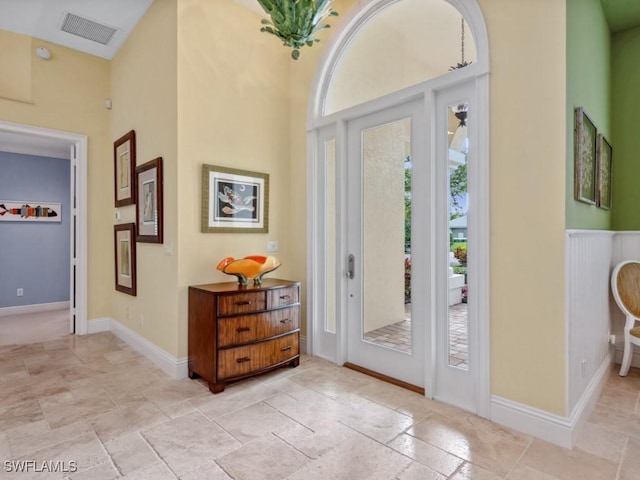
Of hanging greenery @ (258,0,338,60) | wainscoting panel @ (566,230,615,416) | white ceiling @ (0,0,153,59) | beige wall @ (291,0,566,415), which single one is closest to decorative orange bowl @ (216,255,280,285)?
hanging greenery @ (258,0,338,60)

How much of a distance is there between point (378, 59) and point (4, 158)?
597 centimetres

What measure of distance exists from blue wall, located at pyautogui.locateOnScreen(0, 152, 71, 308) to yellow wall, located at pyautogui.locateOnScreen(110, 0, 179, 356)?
2.77 meters

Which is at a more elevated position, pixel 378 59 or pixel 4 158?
pixel 378 59

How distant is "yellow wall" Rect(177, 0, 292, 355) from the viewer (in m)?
3.15

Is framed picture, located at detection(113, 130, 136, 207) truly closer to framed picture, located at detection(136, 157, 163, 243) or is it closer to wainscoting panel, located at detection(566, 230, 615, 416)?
framed picture, located at detection(136, 157, 163, 243)

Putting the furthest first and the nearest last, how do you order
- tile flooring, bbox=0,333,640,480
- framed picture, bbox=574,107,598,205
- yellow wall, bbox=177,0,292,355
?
yellow wall, bbox=177,0,292,355
framed picture, bbox=574,107,598,205
tile flooring, bbox=0,333,640,480

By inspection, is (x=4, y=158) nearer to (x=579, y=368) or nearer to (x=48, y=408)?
(x=48, y=408)

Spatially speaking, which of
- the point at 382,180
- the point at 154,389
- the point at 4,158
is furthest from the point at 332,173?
the point at 4,158

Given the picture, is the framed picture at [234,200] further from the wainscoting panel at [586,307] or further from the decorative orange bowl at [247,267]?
the wainscoting panel at [586,307]

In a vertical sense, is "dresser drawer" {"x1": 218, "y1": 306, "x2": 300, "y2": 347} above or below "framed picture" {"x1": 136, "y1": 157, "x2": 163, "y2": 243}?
below

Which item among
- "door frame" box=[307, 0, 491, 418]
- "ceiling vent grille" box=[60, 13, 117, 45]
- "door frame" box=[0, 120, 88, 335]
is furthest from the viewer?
"door frame" box=[0, 120, 88, 335]

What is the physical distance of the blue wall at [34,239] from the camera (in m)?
5.66

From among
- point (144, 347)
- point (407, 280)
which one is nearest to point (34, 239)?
point (144, 347)

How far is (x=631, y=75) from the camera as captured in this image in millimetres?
3352
